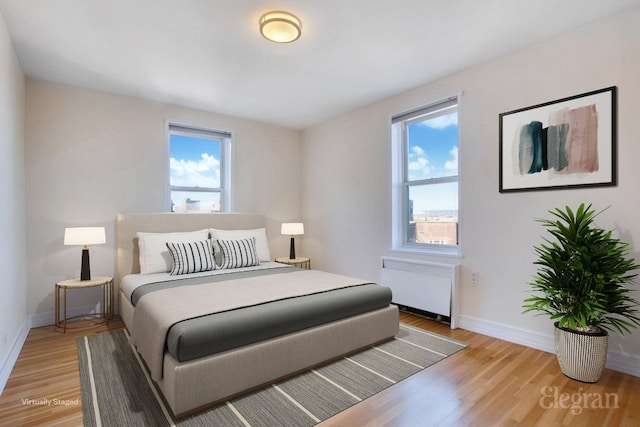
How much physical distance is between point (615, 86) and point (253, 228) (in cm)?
394

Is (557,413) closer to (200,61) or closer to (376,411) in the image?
(376,411)

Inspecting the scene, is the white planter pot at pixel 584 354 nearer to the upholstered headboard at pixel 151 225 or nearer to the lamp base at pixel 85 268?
the upholstered headboard at pixel 151 225

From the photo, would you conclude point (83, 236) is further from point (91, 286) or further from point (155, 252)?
point (155, 252)

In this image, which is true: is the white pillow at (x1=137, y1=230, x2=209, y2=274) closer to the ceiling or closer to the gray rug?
the gray rug

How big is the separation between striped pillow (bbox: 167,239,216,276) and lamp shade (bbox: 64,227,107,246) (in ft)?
2.12

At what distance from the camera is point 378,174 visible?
13.3 ft

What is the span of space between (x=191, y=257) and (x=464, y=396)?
2690 millimetres

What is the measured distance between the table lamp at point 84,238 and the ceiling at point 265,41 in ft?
5.07

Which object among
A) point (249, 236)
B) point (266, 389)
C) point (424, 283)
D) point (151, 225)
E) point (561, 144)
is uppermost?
point (561, 144)

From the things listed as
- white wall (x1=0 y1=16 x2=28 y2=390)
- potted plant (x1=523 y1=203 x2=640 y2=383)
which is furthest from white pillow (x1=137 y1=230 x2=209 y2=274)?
potted plant (x1=523 y1=203 x2=640 y2=383)

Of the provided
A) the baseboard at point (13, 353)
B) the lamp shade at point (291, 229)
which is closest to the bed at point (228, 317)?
the baseboard at point (13, 353)

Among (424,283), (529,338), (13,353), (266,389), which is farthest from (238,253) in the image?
(529,338)

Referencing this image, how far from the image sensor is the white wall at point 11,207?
7.43 feet

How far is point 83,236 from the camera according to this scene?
3.14 meters
